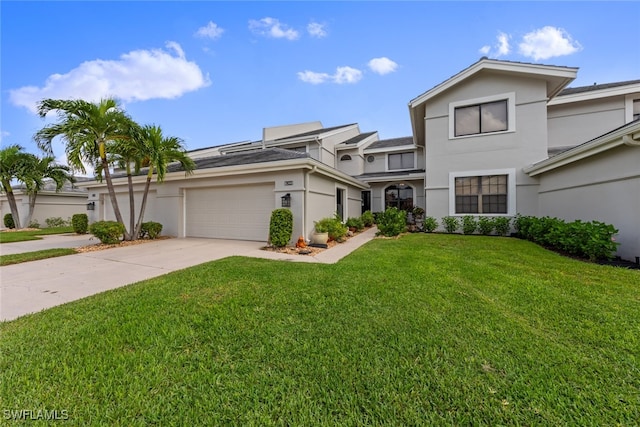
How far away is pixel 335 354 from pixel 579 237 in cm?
704

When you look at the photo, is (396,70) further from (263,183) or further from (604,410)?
(604,410)

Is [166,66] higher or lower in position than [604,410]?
higher

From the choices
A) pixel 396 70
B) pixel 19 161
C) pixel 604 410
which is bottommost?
pixel 604 410

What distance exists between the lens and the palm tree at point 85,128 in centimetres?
790

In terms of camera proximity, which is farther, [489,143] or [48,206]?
[48,206]

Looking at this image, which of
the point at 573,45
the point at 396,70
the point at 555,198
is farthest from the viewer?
the point at 396,70

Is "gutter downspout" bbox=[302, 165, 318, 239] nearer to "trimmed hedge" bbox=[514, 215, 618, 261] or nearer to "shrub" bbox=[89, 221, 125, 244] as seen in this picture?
"shrub" bbox=[89, 221, 125, 244]

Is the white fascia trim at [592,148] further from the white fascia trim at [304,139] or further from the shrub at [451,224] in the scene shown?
the white fascia trim at [304,139]

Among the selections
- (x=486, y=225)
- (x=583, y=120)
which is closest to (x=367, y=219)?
(x=486, y=225)

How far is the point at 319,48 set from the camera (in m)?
12.6

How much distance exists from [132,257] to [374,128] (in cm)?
1990

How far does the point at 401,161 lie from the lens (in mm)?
17594

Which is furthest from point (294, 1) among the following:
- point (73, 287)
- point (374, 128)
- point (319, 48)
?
point (374, 128)

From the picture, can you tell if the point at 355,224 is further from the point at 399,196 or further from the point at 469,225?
the point at 399,196
